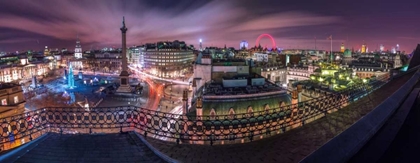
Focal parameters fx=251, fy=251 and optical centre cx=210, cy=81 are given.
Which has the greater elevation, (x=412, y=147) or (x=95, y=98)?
(x=412, y=147)

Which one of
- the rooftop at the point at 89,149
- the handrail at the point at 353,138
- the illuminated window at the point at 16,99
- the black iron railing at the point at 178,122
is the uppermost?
the handrail at the point at 353,138

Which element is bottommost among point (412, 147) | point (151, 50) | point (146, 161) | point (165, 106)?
point (165, 106)

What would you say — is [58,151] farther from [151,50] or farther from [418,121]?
[151,50]

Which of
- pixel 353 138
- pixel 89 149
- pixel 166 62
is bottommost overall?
pixel 89 149

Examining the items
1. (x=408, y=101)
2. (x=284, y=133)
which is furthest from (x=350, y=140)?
(x=408, y=101)

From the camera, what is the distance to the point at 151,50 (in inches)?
4220

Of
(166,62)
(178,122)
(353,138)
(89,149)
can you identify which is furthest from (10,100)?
(166,62)

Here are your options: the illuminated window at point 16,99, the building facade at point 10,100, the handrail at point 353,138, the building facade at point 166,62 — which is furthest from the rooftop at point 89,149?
the building facade at point 166,62

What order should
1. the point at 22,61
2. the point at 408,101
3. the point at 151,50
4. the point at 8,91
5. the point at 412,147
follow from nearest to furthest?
the point at 412,147 → the point at 408,101 → the point at 8,91 → the point at 22,61 → the point at 151,50

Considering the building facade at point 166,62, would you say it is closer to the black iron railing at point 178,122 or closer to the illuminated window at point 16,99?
the illuminated window at point 16,99

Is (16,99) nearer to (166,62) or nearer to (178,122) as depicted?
(178,122)

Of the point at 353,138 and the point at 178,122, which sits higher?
the point at 353,138

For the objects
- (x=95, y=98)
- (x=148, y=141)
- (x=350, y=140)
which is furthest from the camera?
(x=95, y=98)

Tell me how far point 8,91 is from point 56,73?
97658mm
